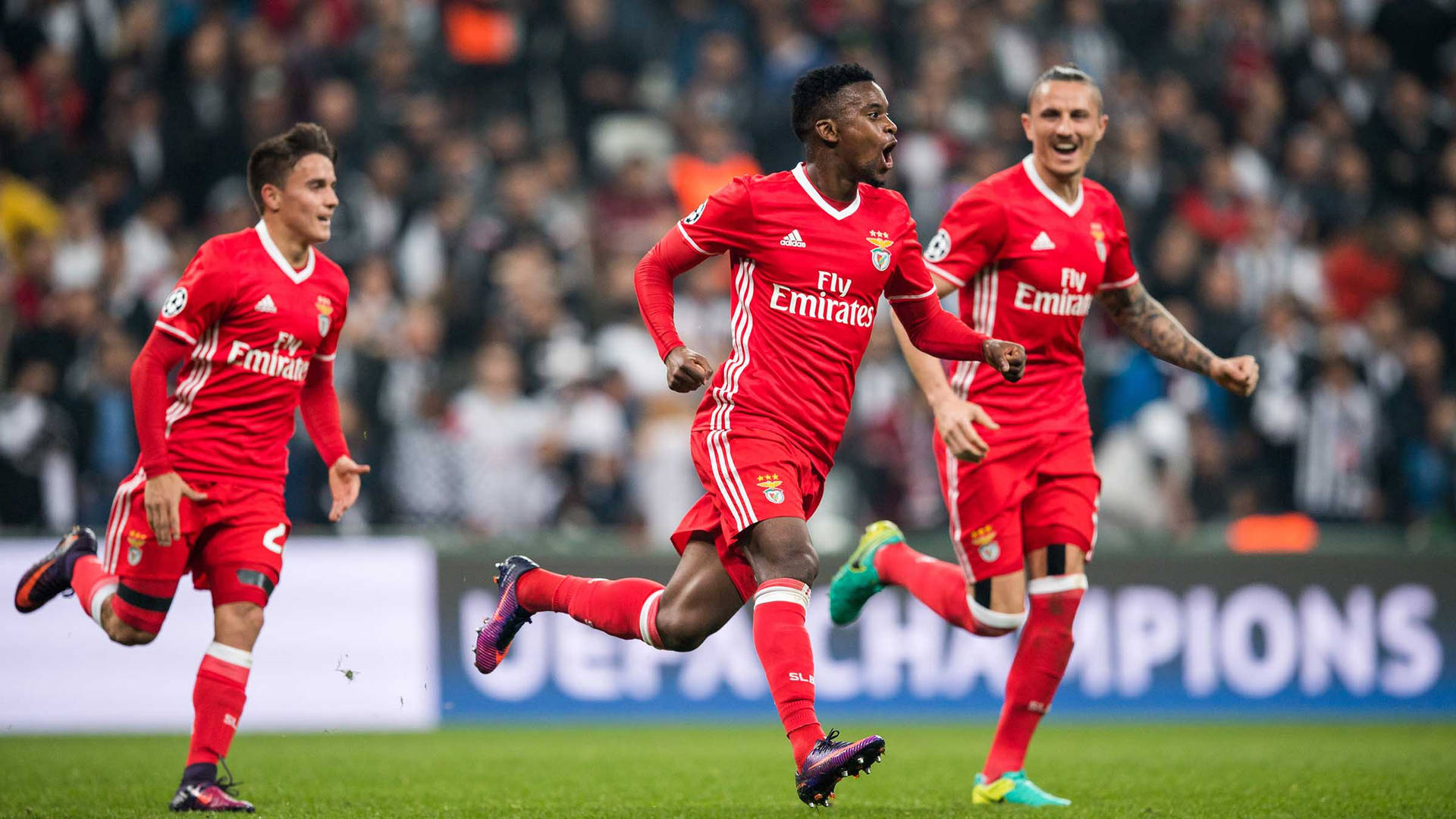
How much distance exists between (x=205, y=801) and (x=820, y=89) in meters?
3.26

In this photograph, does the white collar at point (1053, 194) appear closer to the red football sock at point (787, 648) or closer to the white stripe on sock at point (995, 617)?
the white stripe on sock at point (995, 617)

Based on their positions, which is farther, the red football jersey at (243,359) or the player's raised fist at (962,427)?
the red football jersey at (243,359)

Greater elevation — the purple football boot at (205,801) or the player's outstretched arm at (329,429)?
the player's outstretched arm at (329,429)

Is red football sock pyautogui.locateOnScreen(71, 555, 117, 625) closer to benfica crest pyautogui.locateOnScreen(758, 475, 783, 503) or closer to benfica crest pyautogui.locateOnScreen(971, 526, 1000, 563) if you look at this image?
benfica crest pyautogui.locateOnScreen(758, 475, 783, 503)

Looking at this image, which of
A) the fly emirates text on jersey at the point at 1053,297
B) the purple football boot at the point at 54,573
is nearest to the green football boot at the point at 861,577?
the fly emirates text on jersey at the point at 1053,297

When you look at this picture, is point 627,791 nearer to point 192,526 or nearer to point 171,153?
point 192,526

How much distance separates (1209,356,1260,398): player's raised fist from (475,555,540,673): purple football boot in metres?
2.75

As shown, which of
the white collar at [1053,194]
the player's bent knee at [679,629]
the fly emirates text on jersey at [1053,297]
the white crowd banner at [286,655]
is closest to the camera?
the player's bent knee at [679,629]

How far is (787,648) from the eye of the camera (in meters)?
5.32

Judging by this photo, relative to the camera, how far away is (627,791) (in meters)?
6.82

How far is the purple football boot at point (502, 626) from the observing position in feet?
20.2

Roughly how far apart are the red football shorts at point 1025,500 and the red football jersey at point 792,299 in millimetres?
951

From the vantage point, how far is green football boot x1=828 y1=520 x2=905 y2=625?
7.28 m

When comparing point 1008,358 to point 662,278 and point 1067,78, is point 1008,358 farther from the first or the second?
point 1067,78
